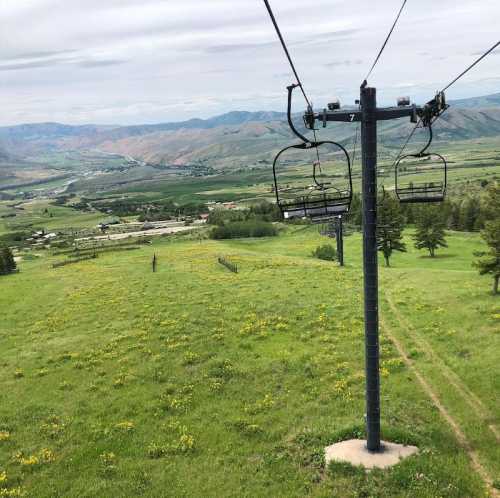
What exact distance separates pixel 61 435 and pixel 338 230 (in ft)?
156

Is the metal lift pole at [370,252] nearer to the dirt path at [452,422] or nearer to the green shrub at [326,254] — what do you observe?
the dirt path at [452,422]

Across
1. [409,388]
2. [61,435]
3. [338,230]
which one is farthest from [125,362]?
[338,230]

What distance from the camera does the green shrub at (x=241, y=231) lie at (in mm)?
124000

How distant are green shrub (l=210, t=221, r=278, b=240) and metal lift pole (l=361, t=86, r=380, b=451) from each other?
353 feet

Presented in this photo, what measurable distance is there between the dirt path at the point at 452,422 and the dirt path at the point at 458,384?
112 cm

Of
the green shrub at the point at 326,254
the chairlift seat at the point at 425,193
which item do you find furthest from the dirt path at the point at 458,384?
the green shrub at the point at 326,254

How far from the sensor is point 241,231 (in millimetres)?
124312

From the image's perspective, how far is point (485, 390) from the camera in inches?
832

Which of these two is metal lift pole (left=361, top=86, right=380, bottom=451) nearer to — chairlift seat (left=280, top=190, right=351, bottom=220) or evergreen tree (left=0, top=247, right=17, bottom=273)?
chairlift seat (left=280, top=190, right=351, bottom=220)

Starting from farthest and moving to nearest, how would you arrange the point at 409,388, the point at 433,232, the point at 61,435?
1. the point at 433,232
2. the point at 409,388
3. the point at 61,435

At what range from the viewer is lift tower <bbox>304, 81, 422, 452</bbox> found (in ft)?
43.7

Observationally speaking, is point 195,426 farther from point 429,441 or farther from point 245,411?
point 429,441

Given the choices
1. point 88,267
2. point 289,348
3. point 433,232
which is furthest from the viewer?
point 433,232

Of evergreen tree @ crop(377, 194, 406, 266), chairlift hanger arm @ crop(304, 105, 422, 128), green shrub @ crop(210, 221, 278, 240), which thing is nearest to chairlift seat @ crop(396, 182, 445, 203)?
chairlift hanger arm @ crop(304, 105, 422, 128)
